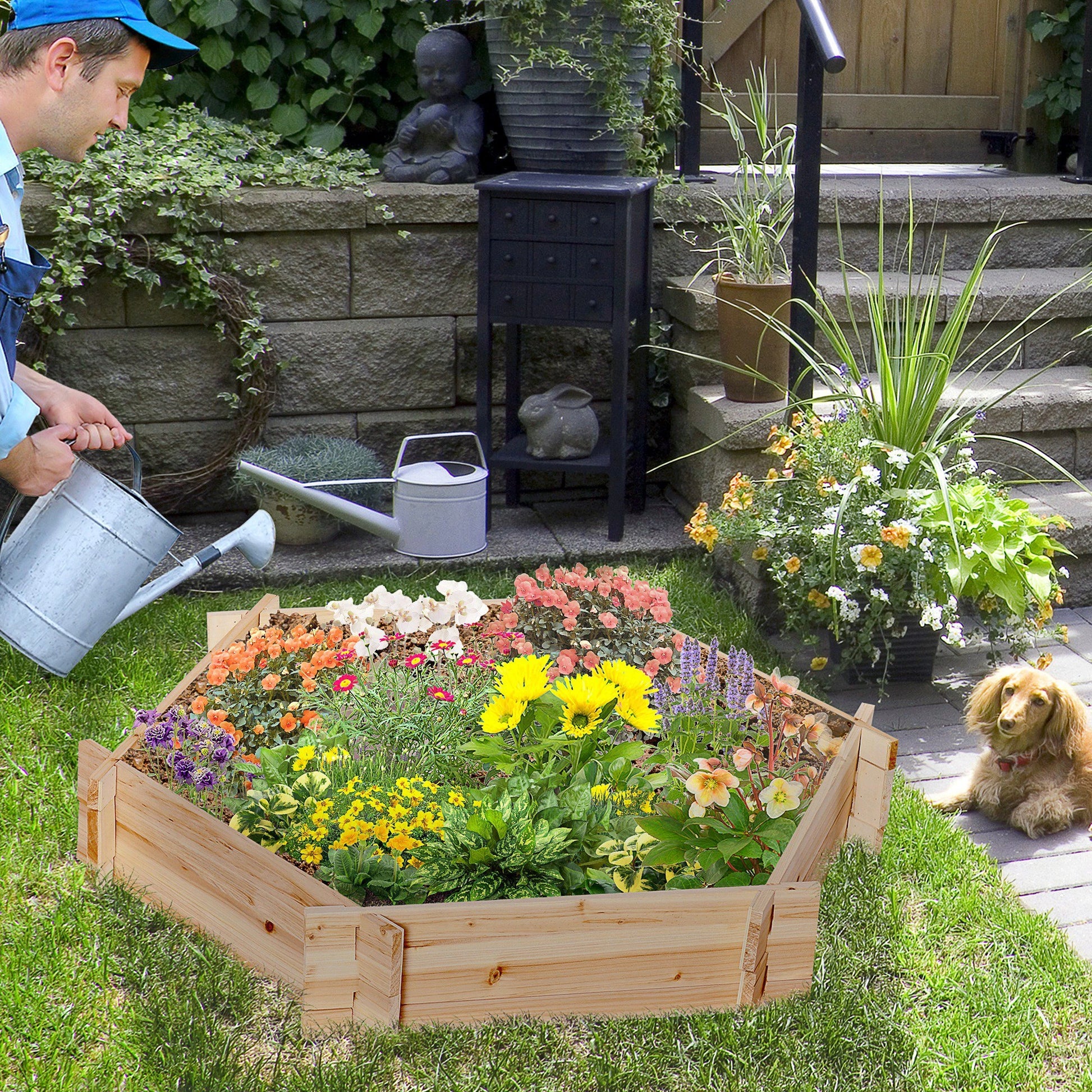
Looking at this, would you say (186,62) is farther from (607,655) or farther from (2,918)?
(2,918)

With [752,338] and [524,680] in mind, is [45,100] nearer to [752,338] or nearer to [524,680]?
[524,680]

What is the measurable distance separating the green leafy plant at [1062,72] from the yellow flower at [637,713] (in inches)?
149

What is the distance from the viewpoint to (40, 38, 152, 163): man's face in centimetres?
209

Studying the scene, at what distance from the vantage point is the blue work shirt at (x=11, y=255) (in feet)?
6.68

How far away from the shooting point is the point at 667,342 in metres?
3.94

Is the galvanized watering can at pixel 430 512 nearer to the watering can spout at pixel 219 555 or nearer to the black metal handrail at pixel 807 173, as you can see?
the watering can spout at pixel 219 555

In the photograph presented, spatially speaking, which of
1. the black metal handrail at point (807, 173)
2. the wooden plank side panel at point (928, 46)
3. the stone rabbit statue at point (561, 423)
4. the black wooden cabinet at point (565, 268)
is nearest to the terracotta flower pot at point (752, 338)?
the black metal handrail at point (807, 173)

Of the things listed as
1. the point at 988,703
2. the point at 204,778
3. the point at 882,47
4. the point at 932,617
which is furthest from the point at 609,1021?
the point at 882,47

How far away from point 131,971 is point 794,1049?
1042 millimetres

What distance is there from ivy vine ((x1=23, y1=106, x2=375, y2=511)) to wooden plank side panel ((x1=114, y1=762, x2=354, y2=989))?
1742mm

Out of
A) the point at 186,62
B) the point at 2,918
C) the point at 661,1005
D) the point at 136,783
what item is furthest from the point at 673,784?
the point at 186,62

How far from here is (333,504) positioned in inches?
129

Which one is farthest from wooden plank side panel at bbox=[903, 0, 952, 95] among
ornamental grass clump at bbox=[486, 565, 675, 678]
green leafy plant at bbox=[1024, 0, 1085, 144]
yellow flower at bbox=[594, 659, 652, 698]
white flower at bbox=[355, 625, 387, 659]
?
yellow flower at bbox=[594, 659, 652, 698]

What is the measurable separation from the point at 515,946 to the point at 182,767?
0.69 meters
